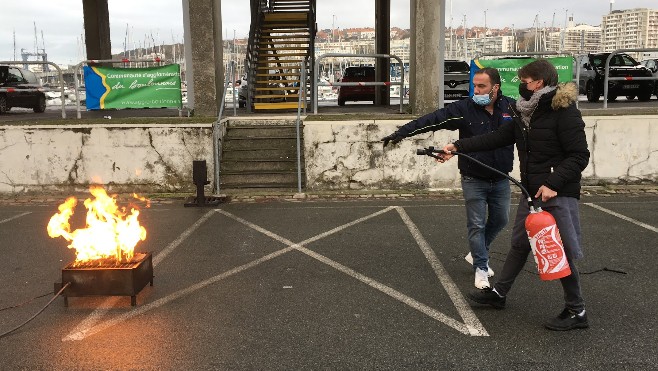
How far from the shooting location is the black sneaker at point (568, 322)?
4102 millimetres

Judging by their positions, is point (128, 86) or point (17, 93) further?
point (17, 93)

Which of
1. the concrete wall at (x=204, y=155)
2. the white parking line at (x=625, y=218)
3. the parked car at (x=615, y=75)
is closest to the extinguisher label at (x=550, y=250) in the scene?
the white parking line at (x=625, y=218)

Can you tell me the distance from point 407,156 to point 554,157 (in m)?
6.19

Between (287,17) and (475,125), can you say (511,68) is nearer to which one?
(475,125)

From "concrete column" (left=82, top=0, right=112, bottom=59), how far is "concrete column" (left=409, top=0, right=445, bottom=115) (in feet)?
40.2

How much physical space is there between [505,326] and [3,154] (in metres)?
9.53

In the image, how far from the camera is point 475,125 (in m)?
4.94

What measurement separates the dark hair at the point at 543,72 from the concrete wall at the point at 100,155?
7130 millimetres

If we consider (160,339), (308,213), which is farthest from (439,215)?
(160,339)

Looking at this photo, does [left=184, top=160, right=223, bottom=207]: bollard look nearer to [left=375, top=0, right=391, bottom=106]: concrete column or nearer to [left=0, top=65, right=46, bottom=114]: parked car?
[left=375, top=0, right=391, bottom=106]: concrete column

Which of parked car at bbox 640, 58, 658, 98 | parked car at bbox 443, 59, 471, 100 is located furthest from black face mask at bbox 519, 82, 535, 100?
parked car at bbox 640, 58, 658, 98

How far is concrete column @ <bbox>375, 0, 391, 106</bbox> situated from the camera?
19.0m

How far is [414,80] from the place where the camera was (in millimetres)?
12352

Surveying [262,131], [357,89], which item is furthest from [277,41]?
[262,131]
